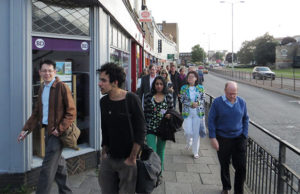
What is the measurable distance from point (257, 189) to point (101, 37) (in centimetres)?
374

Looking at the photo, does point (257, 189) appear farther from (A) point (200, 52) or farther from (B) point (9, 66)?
(A) point (200, 52)

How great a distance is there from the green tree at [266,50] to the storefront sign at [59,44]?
3344 inches

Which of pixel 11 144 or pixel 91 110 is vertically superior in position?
pixel 91 110

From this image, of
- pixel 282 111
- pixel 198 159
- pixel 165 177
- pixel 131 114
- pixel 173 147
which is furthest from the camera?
pixel 282 111

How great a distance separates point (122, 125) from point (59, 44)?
9.07 ft

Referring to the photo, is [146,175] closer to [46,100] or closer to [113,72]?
[113,72]

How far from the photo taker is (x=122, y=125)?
8.65ft

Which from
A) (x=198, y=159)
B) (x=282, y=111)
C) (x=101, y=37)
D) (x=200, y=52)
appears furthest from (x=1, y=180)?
(x=200, y=52)

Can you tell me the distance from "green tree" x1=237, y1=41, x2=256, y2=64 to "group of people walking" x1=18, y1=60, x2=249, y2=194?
4001 inches

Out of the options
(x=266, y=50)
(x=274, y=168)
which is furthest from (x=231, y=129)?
(x=266, y=50)

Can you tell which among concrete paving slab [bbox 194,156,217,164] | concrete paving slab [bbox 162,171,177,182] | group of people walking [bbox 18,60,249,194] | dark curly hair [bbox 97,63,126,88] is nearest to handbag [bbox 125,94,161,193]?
group of people walking [bbox 18,60,249,194]

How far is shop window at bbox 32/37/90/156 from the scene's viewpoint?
15.1ft

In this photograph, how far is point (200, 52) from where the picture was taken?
444 ft

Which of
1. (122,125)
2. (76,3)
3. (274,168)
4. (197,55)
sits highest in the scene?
(197,55)
